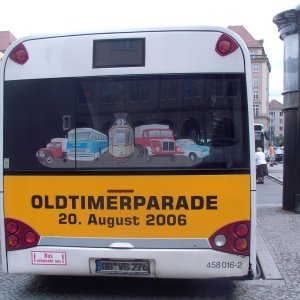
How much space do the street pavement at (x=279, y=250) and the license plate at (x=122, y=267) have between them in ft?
5.02

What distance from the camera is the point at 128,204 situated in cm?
483

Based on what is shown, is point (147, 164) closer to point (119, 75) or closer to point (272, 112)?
point (119, 75)

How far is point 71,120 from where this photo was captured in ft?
16.1

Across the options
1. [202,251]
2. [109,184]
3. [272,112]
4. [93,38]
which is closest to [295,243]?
[202,251]

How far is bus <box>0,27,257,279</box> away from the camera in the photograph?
4734mm

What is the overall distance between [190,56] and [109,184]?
1.42 m

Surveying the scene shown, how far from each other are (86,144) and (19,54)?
111 cm

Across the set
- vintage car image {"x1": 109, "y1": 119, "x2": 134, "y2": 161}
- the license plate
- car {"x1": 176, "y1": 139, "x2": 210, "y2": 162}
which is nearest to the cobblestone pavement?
the license plate

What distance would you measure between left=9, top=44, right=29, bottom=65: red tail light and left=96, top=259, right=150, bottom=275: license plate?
208cm

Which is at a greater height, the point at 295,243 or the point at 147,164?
the point at 147,164

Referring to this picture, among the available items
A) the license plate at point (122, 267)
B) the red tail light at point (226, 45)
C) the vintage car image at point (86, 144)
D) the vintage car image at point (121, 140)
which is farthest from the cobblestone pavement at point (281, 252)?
the red tail light at point (226, 45)

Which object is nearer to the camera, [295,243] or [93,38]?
[93,38]

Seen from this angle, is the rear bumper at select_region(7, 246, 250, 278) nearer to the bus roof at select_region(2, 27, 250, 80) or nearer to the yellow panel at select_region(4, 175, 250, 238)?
the yellow panel at select_region(4, 175, 250, 238)

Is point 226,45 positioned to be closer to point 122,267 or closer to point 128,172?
point 128,172
